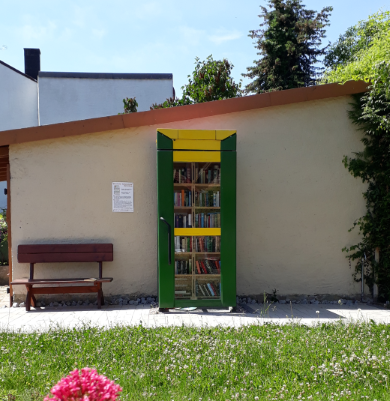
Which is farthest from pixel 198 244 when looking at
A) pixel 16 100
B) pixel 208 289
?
pixel 16 100

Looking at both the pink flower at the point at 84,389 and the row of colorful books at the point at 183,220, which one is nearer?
the pink flower at the point at 84,389

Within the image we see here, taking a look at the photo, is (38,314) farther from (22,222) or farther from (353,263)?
(353,263)

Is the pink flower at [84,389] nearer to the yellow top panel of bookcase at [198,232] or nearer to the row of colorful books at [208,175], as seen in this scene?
the yellow top panel of bookcase at [198,232]

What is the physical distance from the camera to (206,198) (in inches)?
246

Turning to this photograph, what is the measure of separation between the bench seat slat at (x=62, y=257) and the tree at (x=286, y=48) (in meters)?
20.0

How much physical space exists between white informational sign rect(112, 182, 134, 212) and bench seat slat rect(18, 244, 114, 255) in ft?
2.12

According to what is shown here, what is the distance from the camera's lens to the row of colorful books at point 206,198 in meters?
6.20

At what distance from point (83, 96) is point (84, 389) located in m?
19.8

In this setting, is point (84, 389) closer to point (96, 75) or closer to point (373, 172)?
point (373, 172)

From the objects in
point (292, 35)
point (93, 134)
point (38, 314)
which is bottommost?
point (38, 314)

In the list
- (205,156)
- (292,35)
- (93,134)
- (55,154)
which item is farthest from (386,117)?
(292,35)

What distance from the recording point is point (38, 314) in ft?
19.9

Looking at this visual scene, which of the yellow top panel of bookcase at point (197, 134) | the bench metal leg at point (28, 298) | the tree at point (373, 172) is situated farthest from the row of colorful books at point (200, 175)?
the bench metal leg at point (28, 298)

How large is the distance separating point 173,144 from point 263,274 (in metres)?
2.76
